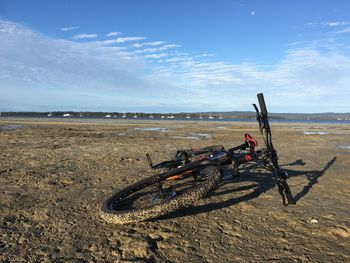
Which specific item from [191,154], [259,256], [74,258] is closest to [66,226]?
[74,258]

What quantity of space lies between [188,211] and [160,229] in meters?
0.98

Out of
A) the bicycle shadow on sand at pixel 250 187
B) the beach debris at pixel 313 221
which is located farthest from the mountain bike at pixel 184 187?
the beach debris at pixel 313 221

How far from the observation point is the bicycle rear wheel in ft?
16.3

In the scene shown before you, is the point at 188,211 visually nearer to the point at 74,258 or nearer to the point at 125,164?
the point at 74,258

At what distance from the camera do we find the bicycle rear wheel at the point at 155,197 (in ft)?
16.3

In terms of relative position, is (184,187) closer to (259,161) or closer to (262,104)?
(259,161)

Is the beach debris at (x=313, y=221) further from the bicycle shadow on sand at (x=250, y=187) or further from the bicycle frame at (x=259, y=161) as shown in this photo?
the bicycle shadow on sand at (x=250, y=187)

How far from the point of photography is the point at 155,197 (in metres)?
6.12

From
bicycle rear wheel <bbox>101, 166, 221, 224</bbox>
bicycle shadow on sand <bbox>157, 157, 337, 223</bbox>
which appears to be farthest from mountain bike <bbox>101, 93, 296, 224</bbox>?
bicycle shadow on sand <bbox>157, 157, 337, 223</bbox>

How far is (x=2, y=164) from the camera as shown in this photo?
1009cm

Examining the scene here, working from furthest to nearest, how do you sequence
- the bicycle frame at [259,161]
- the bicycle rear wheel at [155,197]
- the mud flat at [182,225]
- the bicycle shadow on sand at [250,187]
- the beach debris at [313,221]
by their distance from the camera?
the bicycle frame at [259,161], the bicycle shadow on sand at [250,187], the beach debris at [313,221], the bicycle rear wheel at [155,197], the mud flat at [182,225]

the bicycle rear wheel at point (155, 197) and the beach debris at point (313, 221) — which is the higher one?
the bicycle rear wheel at point (155, 197)

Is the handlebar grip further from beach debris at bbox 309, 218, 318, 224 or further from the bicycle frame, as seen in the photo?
beach debris at bbox 309, 218, 318, 224

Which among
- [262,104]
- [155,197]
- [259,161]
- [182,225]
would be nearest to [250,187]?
[259,161]
